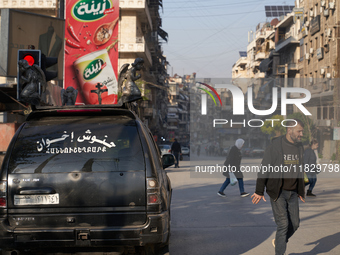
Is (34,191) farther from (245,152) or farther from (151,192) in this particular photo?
(245,152)

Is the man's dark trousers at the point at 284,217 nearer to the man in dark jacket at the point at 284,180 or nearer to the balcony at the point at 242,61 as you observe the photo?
the man in dark jacket at the point at 284,180

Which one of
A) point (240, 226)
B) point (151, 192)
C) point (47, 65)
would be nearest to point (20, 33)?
point (47, 65)

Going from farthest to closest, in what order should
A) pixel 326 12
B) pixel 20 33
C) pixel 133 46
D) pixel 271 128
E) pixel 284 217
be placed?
pixel 326 12 → pixel 133 46 → pixel 20 33 → pixel 271 128 → pixel 284 217

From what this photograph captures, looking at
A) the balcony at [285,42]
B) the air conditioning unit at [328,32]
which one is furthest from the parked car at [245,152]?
the balcony at [285,42]

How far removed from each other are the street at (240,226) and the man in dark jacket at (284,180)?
33.0 inches

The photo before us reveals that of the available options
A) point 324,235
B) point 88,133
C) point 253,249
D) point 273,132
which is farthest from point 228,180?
point 88,133

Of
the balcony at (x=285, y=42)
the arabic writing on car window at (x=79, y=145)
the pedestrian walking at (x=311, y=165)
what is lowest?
the pedestrian walking at (x=311, y=165)

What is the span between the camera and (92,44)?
27.5 meters

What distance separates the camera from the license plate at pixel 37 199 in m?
Result: 4.86

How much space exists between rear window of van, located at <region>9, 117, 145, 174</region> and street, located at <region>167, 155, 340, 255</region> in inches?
94.6

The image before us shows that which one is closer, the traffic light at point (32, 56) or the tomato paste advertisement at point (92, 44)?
the traffic light at point (32, 56)

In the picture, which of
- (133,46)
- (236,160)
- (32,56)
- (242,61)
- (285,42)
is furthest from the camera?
(242,61)

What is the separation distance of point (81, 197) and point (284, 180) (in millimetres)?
2613

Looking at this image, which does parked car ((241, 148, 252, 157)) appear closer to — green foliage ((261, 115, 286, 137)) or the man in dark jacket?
green foliage ((261, 115, 286, 137))
